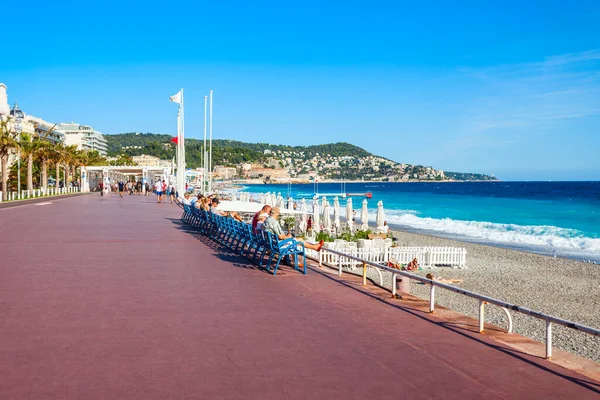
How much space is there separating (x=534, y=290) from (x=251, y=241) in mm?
8790

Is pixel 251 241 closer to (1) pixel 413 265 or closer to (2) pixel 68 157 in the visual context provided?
(1) pixel 413 265

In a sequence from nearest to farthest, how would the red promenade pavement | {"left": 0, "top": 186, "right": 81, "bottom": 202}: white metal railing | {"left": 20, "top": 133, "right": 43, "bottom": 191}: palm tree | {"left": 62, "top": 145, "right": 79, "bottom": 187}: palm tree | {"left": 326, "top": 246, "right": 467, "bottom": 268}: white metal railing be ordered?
the red promenade pavement
{"left": 326, "top": 246, "right": 467, "bottom": 268}: white metal railing
{"left": 0, "top": 186, "right": 81, "bottom": 202}: white metal railing
{"left": 20, "top": 133, "right": 43, "bottom": 191}: palm tree
{"left": 62, "top": 145, "right": 79, "bottom": 187}: palm tree

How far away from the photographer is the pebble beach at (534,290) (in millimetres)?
10656

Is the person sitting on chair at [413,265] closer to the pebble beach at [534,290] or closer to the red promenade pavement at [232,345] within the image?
the pebble beach at [534,290]

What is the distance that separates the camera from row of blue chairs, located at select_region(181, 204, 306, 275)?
9742 millimetres

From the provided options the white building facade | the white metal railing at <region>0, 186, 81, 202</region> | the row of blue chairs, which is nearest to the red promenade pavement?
the row of blue chairs

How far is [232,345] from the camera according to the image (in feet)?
17.8

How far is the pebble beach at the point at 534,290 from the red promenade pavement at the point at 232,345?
4458 millimetres

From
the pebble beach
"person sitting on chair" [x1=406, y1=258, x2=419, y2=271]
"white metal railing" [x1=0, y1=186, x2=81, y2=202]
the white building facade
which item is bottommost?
the pebble beach

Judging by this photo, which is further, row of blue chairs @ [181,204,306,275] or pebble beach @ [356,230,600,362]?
pebble beach @ [356,230,600,362]

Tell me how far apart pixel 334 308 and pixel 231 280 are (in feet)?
7.48

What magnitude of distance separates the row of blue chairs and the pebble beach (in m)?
3.14

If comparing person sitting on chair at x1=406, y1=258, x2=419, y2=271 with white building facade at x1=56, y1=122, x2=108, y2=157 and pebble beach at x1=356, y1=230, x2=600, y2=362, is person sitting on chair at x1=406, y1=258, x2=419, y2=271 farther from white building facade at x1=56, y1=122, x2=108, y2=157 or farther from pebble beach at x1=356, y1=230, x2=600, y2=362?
white building facade at x1=56, y1=122, x2=108, y2=157

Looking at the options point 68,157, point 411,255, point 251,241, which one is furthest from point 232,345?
point 68,157
